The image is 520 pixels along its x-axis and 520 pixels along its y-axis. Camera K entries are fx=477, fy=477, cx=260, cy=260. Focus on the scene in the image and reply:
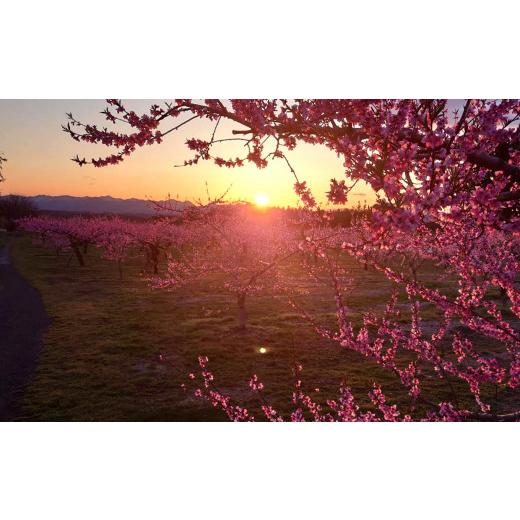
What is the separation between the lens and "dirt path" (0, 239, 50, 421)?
24.6 feet

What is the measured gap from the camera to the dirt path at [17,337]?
749cm

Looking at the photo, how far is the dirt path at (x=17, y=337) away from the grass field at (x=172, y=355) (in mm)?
221

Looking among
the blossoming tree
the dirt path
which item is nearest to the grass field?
the dirt path

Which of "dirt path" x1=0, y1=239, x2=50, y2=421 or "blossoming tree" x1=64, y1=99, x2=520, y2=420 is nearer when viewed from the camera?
"blossoming tree" x1=64, y1=99, x2=520, y2=420

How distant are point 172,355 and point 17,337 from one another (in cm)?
401

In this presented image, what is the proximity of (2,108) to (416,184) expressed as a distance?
224 inches

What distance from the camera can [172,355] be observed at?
9.50 metres

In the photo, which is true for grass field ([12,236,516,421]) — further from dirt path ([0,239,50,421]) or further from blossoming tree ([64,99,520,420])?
blossoming tree ([64,99,520,420])

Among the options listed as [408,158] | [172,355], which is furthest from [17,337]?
[408,158]

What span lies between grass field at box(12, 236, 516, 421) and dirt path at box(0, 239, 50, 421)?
8.7 inches

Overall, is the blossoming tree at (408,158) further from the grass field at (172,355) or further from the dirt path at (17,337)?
the dirt path at (17,337)

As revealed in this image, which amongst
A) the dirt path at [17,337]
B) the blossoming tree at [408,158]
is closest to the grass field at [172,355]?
the dirt path at [17,337]

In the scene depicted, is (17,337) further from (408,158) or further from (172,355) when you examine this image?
(408,158)
